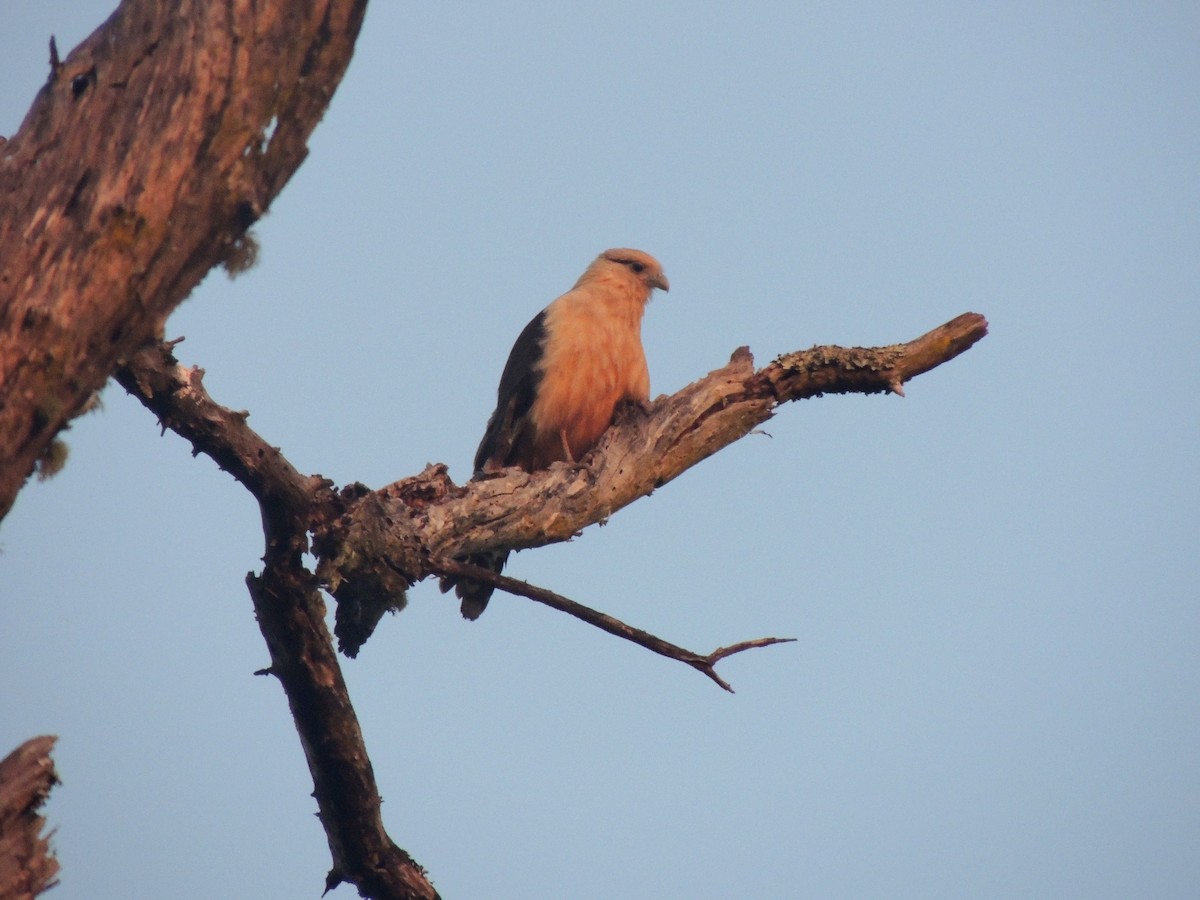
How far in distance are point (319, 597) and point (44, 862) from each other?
141 cm

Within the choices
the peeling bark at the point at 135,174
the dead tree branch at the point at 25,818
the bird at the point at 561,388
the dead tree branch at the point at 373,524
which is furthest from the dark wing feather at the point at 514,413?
the dead tree branch at the point at 25,818

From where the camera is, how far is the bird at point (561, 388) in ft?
23.1

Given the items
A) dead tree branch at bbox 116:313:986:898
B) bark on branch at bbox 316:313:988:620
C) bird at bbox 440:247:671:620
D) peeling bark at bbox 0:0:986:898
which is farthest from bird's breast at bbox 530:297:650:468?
peeling bark at bbox 0:0:986:898

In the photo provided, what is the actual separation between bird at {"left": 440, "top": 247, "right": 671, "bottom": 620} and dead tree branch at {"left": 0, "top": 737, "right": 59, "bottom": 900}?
3469mm

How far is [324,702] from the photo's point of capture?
4.34 meters

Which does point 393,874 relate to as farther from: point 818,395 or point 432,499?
point 818,395

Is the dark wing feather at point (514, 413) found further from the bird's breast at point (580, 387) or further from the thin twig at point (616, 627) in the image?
the thin twig at point (616, 627)

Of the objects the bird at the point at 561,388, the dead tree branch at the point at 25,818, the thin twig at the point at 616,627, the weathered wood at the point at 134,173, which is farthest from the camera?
the bird at the point at 561,388

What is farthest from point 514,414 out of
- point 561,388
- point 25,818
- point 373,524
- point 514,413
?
point 25,818

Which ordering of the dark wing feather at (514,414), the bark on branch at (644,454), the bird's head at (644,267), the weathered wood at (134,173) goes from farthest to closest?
the bird's head at (644,267) → the dark wing feather at (514,414) → the bark on branch at (644,454) → the weathered wood at (134,173)

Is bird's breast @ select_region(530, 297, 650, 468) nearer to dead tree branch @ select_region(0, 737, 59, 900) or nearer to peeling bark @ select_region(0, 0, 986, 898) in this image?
peeling bark @ select_region(0, 0, 986, 898)

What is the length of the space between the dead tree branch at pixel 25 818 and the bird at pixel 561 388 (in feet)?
11.4

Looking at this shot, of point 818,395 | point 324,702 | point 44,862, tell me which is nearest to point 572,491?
point 818,395

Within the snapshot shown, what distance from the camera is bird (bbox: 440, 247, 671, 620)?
7.03 metres
